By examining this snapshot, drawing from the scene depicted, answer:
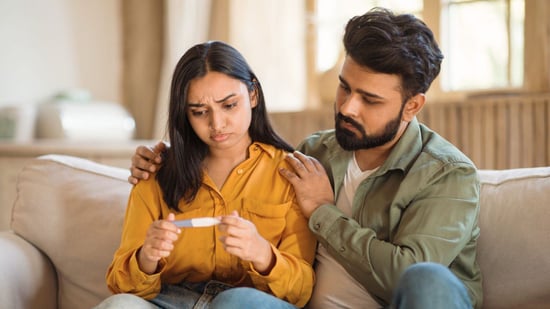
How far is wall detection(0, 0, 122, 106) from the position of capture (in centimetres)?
367

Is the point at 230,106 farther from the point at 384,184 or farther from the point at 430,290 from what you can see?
the point at 430,290

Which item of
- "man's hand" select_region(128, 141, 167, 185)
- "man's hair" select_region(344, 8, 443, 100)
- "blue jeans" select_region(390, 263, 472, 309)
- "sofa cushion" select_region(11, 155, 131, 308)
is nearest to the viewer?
"blue jeans" select_region(390, 263, 472, 309)

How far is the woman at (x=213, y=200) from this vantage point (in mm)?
1557

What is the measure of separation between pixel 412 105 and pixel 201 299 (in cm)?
67

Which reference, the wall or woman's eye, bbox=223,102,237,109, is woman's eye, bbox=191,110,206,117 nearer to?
woman's eye, bbox=223,102,237,109

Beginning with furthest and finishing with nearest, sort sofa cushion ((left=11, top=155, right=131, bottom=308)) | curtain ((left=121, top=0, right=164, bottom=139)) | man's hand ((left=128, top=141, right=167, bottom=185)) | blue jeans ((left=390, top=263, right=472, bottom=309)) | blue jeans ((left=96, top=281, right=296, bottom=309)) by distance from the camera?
1. curtain ((left=121, top=0, right=164, bottom=139))
2. sofa cushion ((left=11, top=155, right=131, bottom=308))
3. man's hand ((left=128, top=141, right=167, bottom=185))
4. blue jeans ((left=96, top=281, right=296, bottom=309))
5. blue jeans ((left=390, top=263, right=472, bottom=309))

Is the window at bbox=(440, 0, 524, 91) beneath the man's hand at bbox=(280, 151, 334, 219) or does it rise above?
above

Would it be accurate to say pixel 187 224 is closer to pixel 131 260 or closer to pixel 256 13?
pixel 131 260

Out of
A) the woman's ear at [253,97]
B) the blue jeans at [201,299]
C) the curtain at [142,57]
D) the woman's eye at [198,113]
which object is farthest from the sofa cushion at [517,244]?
the curtain at [142,57]

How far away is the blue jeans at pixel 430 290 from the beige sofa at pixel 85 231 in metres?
0.45

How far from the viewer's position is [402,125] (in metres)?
1.66

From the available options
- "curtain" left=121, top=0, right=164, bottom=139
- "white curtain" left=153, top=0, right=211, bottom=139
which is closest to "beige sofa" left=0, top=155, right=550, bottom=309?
"white curtain" left=153, top=0, right=211, bottom=139

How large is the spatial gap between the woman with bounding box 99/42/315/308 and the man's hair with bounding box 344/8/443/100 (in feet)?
0.94

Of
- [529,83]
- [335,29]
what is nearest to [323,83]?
[335,29]
